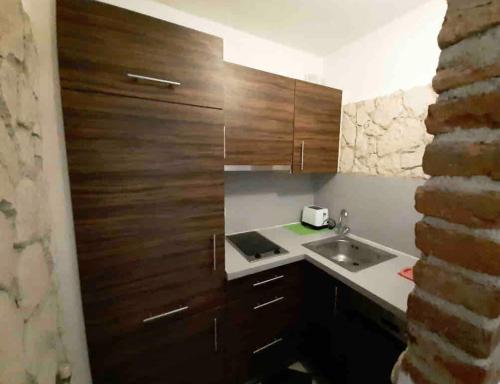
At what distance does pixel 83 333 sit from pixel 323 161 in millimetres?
1793

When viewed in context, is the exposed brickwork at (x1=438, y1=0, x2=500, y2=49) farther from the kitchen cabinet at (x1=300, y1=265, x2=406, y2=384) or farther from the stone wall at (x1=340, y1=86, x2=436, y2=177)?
the kitchen cabinet at (x1=300, y1=265, x2=406, y2=384)

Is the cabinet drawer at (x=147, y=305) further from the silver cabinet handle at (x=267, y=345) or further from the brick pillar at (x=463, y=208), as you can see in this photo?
the brick pillar at (x=463, y=208)

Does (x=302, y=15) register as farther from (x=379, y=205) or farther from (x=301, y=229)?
(x=301, y=229)

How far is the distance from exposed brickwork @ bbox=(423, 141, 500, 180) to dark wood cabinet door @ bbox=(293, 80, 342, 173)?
113 cm

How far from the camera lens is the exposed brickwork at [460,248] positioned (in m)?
0.37

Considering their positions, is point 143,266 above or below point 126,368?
above

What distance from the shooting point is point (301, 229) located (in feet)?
6.30

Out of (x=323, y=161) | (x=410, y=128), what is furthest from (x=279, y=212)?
(x=410, y=128)

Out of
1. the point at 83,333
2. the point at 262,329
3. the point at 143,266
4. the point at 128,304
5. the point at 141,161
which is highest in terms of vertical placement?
the point at 141,161

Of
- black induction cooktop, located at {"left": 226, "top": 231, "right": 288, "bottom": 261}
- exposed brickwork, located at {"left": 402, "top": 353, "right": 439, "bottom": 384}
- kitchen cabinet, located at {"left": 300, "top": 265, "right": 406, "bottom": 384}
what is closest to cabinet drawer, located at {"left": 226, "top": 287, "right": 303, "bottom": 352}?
kitchen cabinet, located at {"left": 300, "top": 265, "right": 406, "bottom": 384}

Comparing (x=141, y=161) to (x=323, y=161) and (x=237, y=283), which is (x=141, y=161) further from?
(x=323, y=161)

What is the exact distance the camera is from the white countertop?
991mm

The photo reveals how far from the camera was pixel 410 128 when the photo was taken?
1.35 m

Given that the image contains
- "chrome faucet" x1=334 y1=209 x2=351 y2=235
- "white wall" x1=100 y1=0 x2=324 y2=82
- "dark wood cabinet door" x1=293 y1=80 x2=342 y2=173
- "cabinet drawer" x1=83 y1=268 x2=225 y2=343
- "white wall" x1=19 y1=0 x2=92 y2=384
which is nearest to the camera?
"white wall" x1=19 y1=0 x2=92 y2=384
